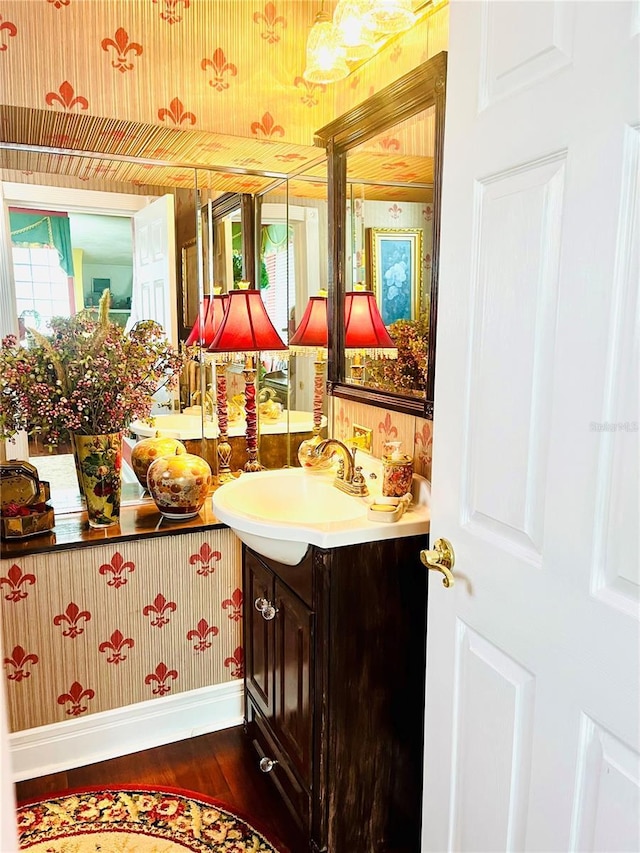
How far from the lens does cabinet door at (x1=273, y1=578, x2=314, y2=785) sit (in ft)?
5.38

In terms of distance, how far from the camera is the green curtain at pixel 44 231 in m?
2.11

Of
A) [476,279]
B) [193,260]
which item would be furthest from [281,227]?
[476,279]

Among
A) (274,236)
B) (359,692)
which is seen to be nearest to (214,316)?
(274,236)

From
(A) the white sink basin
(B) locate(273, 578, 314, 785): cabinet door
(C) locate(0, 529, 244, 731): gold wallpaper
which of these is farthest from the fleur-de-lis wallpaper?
(B) locate(273, 578, 314, 785): cabinet door

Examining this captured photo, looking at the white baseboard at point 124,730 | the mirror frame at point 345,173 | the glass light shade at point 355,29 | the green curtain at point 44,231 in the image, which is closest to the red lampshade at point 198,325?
the green curtain at point 44,231

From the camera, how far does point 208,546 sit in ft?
7.26

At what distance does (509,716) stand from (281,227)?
6.22ft

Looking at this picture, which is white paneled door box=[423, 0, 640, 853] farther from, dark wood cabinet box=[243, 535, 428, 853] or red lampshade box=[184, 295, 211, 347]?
red lampshade box=[184, 295, 211, 347]

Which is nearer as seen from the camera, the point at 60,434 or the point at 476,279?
the point at 476,279

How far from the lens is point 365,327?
195cm

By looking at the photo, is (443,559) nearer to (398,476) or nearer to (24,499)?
(398,476)

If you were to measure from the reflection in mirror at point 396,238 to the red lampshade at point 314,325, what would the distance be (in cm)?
→ 28

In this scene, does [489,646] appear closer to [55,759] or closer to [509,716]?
[509,716]

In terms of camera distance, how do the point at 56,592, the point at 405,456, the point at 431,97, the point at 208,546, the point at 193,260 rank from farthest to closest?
the point at 193,260, the point at 208,546, the point at 56,592, the point at 405,456, the point at 431,97
